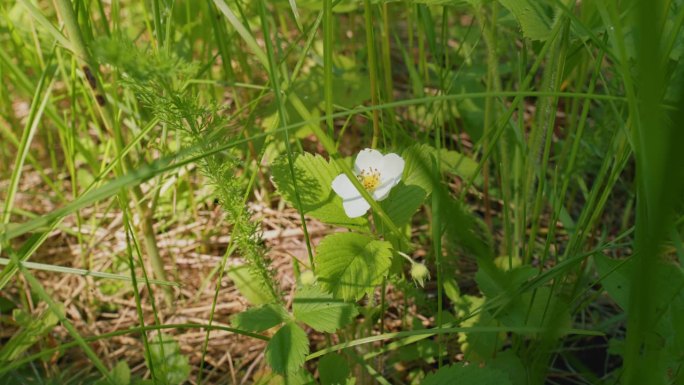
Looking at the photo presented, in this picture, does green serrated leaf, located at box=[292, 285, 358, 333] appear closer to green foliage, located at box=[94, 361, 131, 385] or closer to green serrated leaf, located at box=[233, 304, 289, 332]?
green serrated leaf, located at box=[233, 304, 289, 332]

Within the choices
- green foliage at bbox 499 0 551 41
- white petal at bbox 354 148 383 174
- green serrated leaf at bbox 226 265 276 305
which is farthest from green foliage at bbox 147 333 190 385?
green foliage at bbox 499 0 551 41

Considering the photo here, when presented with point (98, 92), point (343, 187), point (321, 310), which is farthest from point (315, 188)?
point (98, 92)

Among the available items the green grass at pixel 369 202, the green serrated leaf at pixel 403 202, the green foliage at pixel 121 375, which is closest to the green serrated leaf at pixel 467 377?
the green grass at pixel 369 202

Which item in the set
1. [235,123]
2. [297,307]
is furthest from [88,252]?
[297,307]

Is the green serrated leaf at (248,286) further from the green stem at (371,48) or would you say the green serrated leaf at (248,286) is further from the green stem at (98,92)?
the green stem at (371,48)

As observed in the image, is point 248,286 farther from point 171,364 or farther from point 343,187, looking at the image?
point 343,187

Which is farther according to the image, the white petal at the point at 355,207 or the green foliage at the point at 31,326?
the green foliage at the point at 31,326
